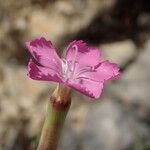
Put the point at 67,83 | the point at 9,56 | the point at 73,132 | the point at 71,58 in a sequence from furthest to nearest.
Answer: the point at 9,56, the point at 73,132, the point at 71,58, the point at 67,83

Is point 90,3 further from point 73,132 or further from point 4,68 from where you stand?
point 73,132

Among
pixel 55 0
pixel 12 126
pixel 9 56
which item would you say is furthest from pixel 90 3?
pixel 12 126

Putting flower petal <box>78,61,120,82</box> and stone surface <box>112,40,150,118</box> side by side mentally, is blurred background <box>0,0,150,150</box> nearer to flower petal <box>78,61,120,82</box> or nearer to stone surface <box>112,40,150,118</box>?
stone surface <box>112,40,150,118</box>

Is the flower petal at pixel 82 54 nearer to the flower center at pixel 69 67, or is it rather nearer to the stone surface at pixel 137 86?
the flower center at pixel 69 67

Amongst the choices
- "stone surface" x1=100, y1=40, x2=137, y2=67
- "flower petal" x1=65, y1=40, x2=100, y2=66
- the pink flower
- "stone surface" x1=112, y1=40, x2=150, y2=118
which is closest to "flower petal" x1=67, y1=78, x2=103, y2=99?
the pink flower

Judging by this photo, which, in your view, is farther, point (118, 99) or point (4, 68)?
point (4, 68)

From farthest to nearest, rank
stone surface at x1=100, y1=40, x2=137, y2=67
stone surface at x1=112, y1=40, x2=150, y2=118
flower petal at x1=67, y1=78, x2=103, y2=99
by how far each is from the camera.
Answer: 1. stone surface at x1=100, y1=40, x2=137, y2=67
2. stone surface at x1=112, y1=40, x2=150, y2=118
3. flower petal at x1=67, y1=78, x2=103, y2=99
